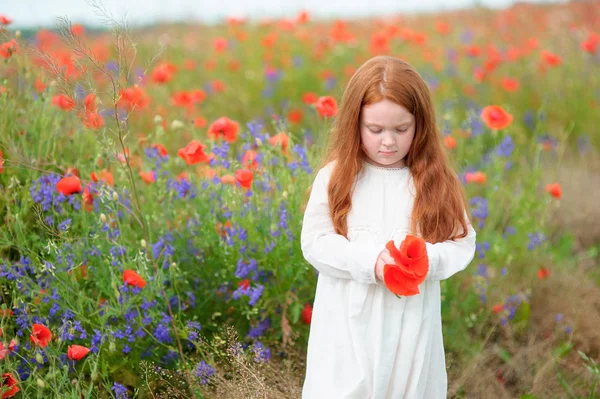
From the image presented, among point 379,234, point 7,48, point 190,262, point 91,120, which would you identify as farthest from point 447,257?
point 7,48

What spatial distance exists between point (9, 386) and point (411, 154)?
4.31 feet

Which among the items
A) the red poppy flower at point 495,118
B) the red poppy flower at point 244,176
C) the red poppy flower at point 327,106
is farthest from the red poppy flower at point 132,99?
the red poppy flower at point 495,118

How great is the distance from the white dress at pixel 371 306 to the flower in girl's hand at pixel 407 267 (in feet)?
0.26

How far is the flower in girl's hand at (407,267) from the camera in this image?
1.66 metres

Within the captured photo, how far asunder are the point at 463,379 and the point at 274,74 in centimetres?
346

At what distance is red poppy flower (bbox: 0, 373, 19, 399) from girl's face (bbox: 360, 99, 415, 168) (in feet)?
3.86

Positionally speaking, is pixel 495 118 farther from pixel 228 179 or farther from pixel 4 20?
pixel 4 20

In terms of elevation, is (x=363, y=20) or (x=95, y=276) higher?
(x=363, y=20)

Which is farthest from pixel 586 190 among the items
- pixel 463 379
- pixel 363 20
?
pixel 363 20

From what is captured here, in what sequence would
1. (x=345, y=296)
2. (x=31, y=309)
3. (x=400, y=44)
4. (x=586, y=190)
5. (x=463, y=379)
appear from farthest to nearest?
(x=400, y=44)
(x=586, y=190)
(x=463, y=379)
(x=31, y=309)
(x=345, y=296)

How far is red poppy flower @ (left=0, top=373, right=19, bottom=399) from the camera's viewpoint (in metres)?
1.95

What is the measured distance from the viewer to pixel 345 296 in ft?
6.19

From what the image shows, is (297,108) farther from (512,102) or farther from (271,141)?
(271,141)

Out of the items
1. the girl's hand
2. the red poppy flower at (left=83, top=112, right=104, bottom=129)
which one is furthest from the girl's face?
the red poppy flower at (left=83, top=112, right=104, bottom=129)
